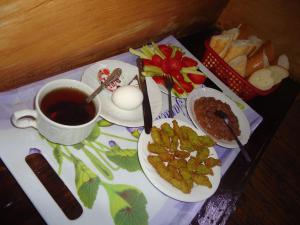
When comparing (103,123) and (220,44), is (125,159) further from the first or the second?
(220,44)

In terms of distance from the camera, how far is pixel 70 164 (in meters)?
0.92

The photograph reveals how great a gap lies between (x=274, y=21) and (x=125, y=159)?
1.90 m

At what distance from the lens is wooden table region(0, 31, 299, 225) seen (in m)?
0.78

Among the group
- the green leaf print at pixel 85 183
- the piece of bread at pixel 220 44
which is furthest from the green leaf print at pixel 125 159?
the piece of bread at pixel 220 44

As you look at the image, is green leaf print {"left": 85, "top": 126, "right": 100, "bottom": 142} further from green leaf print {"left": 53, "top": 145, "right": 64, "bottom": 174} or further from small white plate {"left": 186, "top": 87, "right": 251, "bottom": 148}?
small white plate {"left": 186, "top": 87, "right": 251, "bottom": 148}

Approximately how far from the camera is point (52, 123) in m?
0.77

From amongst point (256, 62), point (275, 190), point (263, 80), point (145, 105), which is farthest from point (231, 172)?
point (275, 190)

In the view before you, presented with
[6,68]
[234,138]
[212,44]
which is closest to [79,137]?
[6,68]

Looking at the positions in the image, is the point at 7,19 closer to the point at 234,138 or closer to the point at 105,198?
the point at 105,198

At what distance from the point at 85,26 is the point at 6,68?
13.2 inches

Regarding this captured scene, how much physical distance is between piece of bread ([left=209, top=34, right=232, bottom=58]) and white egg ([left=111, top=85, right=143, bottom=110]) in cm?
90

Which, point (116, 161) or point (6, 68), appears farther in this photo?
→ point (116, 161)

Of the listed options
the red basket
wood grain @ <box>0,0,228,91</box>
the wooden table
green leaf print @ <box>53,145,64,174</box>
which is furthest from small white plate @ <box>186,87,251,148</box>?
green leaf print @ <box>53,145,64,174</box>

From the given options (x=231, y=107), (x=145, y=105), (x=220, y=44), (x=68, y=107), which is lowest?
(x=231, y=107)
